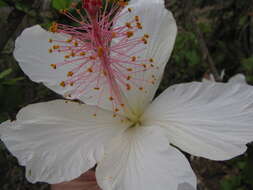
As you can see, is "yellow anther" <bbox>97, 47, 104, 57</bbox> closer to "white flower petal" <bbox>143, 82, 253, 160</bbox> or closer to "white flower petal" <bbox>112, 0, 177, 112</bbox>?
"white flower petal" <bbox>112, 0, 177, 112</bbox>

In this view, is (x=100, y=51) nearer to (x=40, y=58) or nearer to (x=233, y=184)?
(x=40, y=58)

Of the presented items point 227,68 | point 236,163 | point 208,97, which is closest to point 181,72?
point 227,68

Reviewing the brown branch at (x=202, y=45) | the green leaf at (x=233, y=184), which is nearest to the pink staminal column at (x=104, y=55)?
the brown branch at (x=202, y=45)

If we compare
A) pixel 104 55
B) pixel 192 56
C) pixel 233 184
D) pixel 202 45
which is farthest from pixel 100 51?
pixel 192 56

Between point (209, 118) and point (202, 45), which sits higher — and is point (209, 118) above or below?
below

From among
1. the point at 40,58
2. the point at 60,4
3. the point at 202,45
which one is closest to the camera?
the point at 40,58

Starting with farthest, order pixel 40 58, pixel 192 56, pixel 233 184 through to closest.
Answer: pixel 192 56, pixel 233 184, pixel 40 58

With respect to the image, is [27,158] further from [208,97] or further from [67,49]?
[208,97]

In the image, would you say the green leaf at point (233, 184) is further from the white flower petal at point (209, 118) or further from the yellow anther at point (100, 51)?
the yellow anther at point (100, 51)
